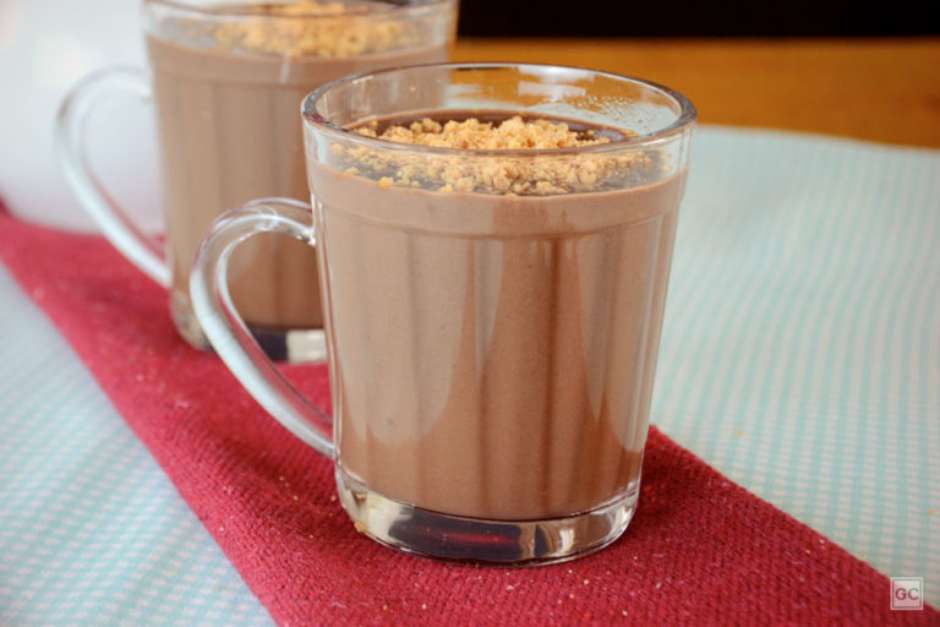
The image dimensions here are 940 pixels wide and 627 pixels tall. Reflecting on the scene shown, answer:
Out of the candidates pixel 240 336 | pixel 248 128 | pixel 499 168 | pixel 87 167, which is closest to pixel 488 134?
pixel 499 168

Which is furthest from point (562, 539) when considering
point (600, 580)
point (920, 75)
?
point (920, 75)

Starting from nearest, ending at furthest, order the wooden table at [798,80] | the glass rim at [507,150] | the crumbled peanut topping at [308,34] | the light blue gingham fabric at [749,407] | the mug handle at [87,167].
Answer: the glass rim at [507,150], the light blue gingham fabric at [749,407], the crumbled peanut topping at [308,34], the mug handle at [87,167], the wooden table at [798,80]

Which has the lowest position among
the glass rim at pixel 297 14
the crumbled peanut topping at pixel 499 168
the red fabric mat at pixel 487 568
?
the red fabric mat at pixel 487 568

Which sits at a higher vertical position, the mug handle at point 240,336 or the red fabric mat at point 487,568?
the mug handle at point 240,336

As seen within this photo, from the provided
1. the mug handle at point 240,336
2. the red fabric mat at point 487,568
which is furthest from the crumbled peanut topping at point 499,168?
the red fabric mat at point 487,568

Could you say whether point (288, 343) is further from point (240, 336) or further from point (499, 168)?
point (499, 168)

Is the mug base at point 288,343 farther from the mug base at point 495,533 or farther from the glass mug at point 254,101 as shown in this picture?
the mug base at point 495,533

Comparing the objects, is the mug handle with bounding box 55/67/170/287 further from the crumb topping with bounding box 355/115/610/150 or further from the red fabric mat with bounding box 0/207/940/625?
the crumb topping with bounding box 355/115/610/150

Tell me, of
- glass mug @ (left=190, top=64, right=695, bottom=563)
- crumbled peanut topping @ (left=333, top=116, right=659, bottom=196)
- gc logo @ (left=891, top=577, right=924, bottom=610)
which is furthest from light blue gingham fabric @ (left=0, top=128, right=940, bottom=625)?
crumbled peanut topping @ (left=333, top=116, right=659, bottom=196)
